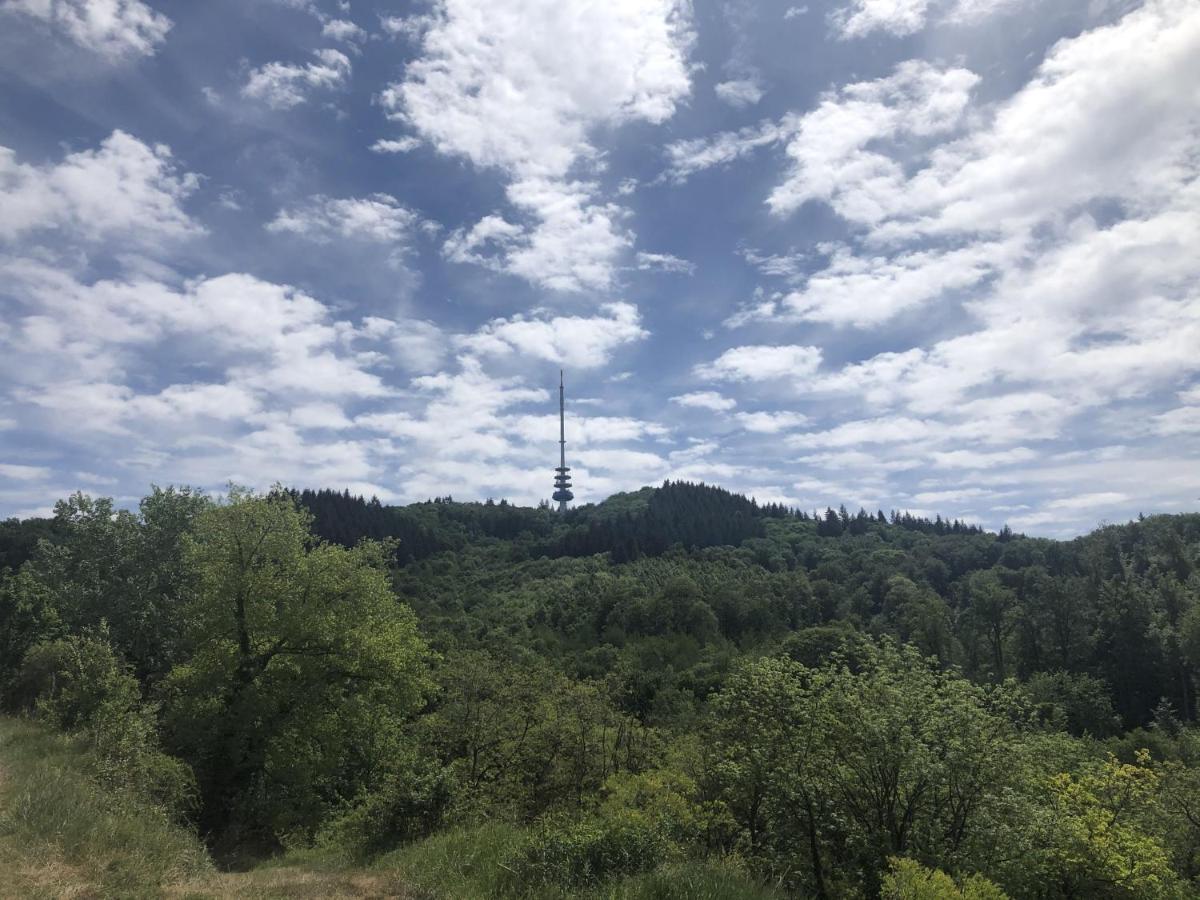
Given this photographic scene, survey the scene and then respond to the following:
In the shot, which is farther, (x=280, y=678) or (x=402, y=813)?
(x=280, y=678)

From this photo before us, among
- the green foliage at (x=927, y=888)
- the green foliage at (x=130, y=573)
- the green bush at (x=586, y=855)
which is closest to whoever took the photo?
the green foliage at (x=927, y=888)

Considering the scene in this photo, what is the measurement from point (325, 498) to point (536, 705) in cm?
15412

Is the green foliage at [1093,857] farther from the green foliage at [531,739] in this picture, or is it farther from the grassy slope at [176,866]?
the green foliage at [531,739]

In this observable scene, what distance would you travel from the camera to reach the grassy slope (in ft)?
37.2

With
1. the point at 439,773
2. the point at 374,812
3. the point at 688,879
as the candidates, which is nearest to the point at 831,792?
the point at 688,879

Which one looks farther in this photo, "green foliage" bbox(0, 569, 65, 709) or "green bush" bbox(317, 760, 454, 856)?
"green foliage" bbox(0, 569, 65, 709)

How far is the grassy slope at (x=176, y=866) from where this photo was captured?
11.4 meters

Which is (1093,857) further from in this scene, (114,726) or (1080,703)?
(1080,703)

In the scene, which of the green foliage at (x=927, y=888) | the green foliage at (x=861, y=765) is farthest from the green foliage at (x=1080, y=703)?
the green foliage at (x=927, y=888)

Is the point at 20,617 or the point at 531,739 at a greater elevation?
the point at 20,617

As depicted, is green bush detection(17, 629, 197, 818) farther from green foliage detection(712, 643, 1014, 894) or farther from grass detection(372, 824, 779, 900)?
green foliage detection(712, 643, 1014, 894)

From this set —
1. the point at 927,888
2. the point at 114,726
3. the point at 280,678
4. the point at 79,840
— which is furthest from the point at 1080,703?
the point at 79,840

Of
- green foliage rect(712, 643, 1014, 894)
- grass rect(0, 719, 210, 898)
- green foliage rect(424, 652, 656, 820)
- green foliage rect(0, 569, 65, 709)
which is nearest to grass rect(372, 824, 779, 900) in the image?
grass rect(0, 719, 210, 898)

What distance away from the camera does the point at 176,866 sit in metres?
13.5
